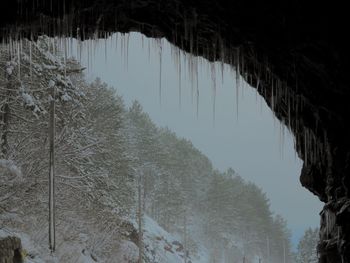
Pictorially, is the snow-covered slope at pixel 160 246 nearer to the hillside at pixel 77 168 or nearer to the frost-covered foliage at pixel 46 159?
the hillside at pixel 77 168

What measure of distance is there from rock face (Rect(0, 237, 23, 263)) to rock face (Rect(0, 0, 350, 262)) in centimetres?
710

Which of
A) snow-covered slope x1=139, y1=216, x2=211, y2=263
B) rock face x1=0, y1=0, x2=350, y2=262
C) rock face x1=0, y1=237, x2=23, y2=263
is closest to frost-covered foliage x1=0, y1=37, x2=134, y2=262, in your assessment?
rock face x1=0, y1=237, x2=23, y2=263

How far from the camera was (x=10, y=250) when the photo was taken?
12094mm

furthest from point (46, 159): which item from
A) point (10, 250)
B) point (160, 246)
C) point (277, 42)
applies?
point (160, 246)

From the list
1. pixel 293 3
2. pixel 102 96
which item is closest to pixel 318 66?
pixel 293 3

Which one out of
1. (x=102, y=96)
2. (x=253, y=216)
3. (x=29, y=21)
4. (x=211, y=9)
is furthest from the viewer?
(x=253, y=216)

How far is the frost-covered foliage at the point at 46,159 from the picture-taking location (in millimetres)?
17766

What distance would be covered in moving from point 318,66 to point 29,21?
10.8ft

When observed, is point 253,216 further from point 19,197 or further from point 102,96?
point 19,197

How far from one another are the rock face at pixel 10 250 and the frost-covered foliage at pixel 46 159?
3.05 m

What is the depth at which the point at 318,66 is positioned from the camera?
5414 mm

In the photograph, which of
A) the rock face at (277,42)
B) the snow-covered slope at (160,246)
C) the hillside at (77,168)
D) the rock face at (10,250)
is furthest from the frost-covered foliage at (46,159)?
the snow-covered slope at (160,246)

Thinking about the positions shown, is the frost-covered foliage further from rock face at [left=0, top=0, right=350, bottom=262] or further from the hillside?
rock face at [left=0, top=0, right=350, bottom=262]

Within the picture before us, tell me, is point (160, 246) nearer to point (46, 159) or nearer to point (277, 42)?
point (46, 159)
